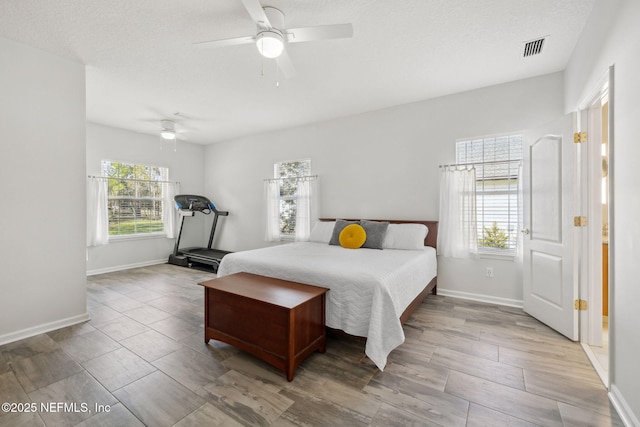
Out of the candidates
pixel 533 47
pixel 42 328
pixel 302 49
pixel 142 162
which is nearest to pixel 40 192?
pixel 42 328

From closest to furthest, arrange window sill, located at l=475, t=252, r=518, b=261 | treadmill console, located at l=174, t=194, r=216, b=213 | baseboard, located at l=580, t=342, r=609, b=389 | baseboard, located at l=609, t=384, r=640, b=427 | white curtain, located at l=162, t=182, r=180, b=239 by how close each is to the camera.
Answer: baseboard, located at l=609, t=384, r=640, b=427 < baseboard, located at l=580, t=342, r=609, b=389 < window sill, located at l=475, t=252, r=518, b=261 < treadmill console, located at l=174, t=194, r=216, b=213 < white curtain, located at l=162, t=182, r=180, b=239

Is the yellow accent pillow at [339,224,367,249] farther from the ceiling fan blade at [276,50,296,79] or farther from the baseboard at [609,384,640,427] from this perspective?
the baseboard at [609,384,640,427]

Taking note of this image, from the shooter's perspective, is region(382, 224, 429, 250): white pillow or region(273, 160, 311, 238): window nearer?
region(382, 224, 429, 250): white pillow

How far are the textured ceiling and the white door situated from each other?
35.5 inches

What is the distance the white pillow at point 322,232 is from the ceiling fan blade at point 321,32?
2652 mm

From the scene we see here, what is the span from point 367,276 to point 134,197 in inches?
207

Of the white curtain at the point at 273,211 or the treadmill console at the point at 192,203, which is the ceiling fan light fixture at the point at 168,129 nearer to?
the treadmill console at the point at 192,203

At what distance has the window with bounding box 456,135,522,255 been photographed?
3.36 metres

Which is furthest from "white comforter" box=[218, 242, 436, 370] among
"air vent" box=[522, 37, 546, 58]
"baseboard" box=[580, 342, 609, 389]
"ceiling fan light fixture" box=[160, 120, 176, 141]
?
"ceiling fan light fixture" box=[160, 120, 176, 141]

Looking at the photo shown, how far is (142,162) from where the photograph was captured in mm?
5496

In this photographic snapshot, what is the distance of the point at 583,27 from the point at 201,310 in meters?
4.56

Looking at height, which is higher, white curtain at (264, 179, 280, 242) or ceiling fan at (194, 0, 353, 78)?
ceiling fan at (194, 0, 353, 78)

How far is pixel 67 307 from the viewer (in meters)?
2.80

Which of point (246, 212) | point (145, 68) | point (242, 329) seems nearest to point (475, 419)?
point (242, 329)
